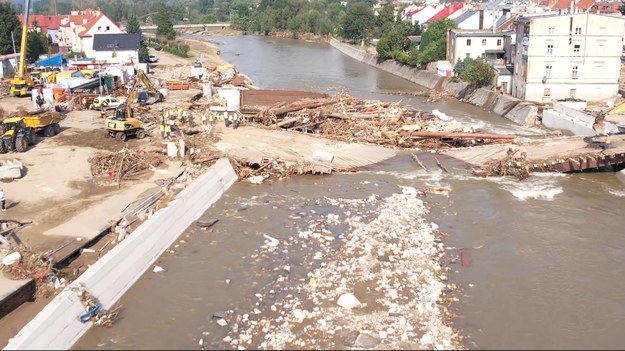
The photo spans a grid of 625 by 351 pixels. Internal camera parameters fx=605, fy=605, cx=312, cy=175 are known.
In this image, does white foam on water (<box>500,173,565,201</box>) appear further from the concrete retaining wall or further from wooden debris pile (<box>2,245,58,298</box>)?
wooden debris pile (<box>2,245,58,298</box>)

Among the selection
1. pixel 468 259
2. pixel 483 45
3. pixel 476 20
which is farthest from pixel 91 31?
pixel 468 259

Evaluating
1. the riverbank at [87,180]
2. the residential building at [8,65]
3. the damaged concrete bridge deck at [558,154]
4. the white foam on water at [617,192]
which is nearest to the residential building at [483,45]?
the riverbank at [87,180]

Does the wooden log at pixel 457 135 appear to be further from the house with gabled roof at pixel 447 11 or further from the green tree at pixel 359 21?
the green tree at pixel 359 21

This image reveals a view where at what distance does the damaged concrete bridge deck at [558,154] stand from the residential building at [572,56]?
1359 cm

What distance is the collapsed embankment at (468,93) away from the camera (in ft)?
126

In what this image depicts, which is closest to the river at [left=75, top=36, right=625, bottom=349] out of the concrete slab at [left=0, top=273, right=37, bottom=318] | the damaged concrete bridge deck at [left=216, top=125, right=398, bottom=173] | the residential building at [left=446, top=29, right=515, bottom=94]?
the damaged concrete bridge deck at [left=216, top=125, right=398, bottom=173]

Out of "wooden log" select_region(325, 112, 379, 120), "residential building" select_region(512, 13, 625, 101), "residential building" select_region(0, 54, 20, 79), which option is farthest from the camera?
"residential building" select_region(0, 54, 20, 79)

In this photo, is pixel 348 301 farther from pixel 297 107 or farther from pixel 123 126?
pixel 297 107

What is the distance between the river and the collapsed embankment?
1227 centimetres

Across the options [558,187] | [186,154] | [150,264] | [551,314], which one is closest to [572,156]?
[558,187]

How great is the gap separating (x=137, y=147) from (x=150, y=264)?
38.9 ft

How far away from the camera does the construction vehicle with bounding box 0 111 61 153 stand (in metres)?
26.9

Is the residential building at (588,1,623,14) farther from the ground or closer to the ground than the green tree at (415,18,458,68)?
farther from the ground

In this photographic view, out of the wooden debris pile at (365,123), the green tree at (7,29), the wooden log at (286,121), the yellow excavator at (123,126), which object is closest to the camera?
the yellow excavator at (123,126)
